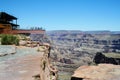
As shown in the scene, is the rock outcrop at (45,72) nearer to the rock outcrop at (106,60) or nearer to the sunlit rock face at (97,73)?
the sunlit rock face at (97,73)

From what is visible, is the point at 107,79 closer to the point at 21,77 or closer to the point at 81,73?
the point at 81,73

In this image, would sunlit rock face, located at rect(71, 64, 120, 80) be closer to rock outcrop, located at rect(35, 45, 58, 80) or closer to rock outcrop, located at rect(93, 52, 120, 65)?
rock outcrop, located at rect(35, 45, 58, 80)

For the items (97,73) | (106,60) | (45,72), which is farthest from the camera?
(106,60)

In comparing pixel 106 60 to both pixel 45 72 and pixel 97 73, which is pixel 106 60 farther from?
pixel 97 73

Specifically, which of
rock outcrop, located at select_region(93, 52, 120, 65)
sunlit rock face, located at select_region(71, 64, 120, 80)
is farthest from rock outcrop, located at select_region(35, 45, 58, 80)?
rock outcrop, located at select_region(93, 52, 120, 65)

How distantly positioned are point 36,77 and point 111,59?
139 m

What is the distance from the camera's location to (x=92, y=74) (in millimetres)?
8094

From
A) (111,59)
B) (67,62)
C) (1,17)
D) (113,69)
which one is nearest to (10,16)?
(1,17)

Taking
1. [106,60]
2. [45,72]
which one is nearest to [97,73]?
[45,72]

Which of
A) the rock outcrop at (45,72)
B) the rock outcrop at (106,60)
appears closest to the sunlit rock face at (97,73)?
the rock outcrop at (45,72)

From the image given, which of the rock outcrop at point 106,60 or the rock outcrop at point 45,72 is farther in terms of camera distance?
the rock outcrop at point 106,60

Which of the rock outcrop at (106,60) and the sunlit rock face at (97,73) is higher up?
the sunlit rock face at (97,73)

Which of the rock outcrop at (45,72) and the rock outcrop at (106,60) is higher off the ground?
the rock outcrop at (45,72)

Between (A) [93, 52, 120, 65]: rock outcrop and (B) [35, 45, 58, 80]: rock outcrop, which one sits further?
(A) [93, 52, 120, 65]: rock outcrop
